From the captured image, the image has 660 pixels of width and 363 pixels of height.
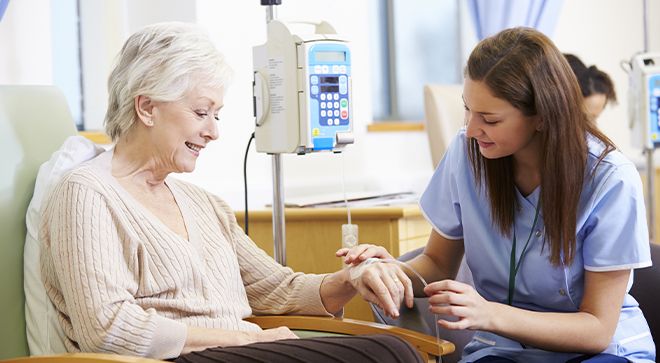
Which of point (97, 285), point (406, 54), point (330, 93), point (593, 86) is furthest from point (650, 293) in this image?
point (406, 54)

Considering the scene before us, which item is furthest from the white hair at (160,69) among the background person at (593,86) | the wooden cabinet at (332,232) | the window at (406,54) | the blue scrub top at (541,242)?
the window at (406,54)

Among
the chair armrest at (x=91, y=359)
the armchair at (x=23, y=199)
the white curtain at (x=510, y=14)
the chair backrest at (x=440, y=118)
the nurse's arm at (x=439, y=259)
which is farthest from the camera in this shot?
the white curtain at (x=510, y=14)

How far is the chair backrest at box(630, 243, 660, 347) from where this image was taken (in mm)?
2186

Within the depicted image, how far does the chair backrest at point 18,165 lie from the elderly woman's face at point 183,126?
28 centimetres

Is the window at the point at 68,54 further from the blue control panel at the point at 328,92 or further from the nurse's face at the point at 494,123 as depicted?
the nurse's face at the point at 494,123

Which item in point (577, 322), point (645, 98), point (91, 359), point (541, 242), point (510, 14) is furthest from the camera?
point (510, 14)

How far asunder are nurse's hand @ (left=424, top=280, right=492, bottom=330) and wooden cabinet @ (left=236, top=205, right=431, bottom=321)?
0.90 metres

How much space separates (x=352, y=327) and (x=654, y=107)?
2172mm

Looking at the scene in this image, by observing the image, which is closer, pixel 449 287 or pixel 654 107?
pixel 449 287

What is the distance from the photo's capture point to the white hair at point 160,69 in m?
1.92

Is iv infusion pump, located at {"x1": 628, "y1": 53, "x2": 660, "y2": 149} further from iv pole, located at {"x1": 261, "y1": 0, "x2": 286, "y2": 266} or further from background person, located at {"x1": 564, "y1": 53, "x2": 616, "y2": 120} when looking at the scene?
iv pole, located at {"x1": 261, "y1": 0, "x2": 286, "y2": 266}

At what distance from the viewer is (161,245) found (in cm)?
190

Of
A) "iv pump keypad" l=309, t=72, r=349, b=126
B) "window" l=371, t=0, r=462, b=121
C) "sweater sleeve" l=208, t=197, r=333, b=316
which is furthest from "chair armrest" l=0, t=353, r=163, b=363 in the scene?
"window" l=371, t=0, r=462, b=121

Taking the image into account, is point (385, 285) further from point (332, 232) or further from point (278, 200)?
point (332, 232)
